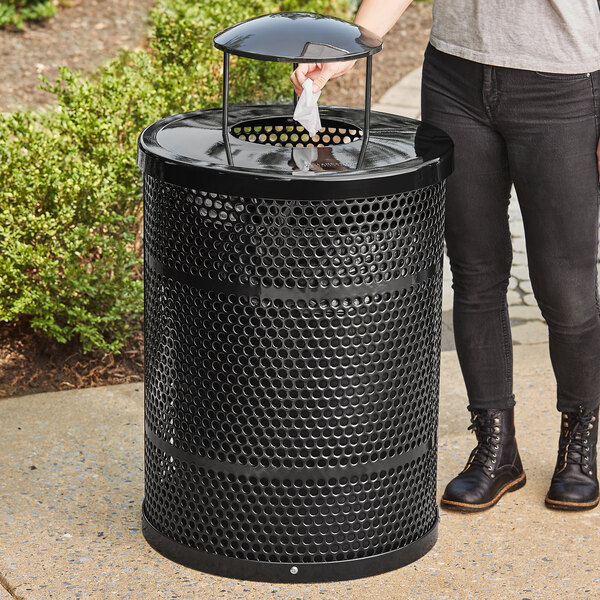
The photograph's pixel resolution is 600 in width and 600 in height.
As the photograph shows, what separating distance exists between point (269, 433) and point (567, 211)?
1030 mm

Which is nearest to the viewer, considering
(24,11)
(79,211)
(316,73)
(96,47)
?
(316,73)

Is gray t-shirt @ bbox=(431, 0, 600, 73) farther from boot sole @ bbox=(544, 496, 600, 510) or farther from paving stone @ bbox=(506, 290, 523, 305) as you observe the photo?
paving stone @ bbox=(506, 290, 523, 305)

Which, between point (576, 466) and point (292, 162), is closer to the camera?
point (292, 162)

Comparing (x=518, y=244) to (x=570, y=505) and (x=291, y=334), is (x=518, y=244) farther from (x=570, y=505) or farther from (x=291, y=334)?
(x=291, y=334)

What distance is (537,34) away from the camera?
3150 millimetres

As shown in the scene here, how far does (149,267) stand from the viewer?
3.18 meters

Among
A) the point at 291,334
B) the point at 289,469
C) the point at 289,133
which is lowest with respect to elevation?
the point at 289,469

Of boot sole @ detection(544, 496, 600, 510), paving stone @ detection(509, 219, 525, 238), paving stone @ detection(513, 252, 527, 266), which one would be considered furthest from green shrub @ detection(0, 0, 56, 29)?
boot sole @ detection(544, 496, 600, 510)

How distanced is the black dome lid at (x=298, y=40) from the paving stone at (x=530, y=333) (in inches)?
88.4

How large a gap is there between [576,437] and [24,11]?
268 inches

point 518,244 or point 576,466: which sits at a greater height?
point 576,466

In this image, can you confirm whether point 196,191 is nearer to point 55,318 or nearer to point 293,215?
point 293,215

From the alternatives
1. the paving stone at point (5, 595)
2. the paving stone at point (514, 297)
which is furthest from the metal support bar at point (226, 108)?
the paving stone at point (514, 297)

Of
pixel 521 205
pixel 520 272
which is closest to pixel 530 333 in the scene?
pixel 520 272
